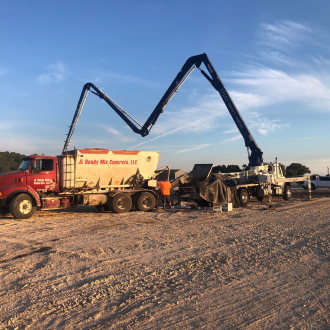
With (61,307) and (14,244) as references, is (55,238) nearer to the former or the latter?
(14,244)

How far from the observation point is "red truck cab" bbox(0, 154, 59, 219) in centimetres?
1274

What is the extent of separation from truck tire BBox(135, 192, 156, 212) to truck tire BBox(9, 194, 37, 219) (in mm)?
4946

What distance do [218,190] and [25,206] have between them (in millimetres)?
9573

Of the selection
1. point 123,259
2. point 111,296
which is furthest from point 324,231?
point 111,296

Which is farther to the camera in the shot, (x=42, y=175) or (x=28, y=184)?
(x=42, y=175)

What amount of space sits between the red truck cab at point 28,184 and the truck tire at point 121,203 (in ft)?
8.94

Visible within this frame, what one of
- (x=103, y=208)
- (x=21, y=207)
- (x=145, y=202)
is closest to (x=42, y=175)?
(x=21, y=207)

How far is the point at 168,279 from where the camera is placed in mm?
5324

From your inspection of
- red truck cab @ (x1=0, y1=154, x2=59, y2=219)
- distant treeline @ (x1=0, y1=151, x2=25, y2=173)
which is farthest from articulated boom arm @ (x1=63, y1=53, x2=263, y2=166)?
distant treeline @ (x1=0, y1=151, x2=25, y2=173)

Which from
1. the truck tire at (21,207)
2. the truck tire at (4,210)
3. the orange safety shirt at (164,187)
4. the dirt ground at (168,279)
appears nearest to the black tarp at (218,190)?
the orange safety shirt at (164,187)

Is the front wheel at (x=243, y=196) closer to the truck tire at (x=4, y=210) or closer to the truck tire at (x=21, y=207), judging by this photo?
the truck tire at (x=21, y=207)

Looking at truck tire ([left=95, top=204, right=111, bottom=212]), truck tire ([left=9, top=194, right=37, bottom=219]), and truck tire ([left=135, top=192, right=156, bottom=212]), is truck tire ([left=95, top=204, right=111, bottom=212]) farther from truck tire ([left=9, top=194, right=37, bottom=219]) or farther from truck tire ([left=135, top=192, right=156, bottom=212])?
truck tire ([left=9, top=194, right=37, bottom=219])

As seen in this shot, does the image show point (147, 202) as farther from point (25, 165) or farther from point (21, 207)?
point (25, 165)

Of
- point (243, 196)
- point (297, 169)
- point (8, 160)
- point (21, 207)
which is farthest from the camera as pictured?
point (297, 169)
